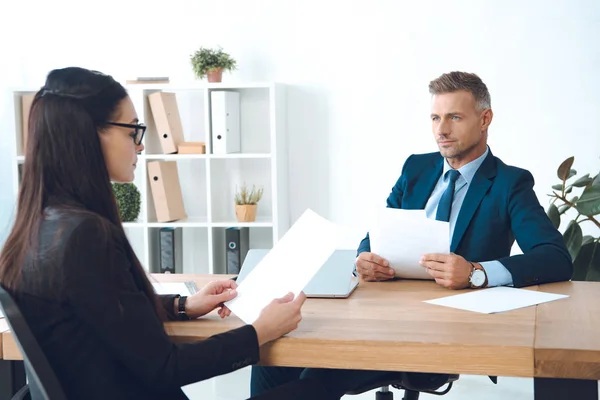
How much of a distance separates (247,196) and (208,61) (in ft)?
2.65

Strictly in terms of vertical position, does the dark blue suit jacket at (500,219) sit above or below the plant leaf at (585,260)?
above

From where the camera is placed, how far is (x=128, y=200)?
4.59 metres

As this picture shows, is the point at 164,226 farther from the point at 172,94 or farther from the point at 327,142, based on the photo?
the point at 327,142

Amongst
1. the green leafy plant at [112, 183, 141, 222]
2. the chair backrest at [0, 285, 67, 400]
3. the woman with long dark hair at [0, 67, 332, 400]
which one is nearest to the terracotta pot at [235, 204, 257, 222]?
the green leafy plant at [112, 183, 141, 222]

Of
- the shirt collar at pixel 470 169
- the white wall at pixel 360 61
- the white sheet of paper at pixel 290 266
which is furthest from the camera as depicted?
the white wall at pixel 360 61

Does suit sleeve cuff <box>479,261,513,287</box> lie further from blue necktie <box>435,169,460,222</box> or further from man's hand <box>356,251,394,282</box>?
blue necktie <box>435,169,460,222</box>

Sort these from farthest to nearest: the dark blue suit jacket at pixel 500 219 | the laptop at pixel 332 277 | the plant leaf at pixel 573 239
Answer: the plant leaf at pixel 573 239
the dark blue suit jacket at pixel 500 219
the laptop at pixel 332 277

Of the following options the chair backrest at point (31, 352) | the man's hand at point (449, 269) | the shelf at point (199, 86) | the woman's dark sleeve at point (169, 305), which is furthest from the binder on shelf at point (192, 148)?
the chair backrest at point (31, 352)

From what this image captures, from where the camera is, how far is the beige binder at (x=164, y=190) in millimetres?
4492

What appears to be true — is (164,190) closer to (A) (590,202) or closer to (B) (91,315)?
(A) (590,202)

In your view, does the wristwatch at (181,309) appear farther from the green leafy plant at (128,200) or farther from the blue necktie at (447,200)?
the green leafy plant at (128,200)

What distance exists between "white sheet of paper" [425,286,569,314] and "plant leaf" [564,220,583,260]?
1503mm

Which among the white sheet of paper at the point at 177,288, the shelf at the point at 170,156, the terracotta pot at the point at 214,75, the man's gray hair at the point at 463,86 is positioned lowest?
the white sheet of paper at the point at 177,288

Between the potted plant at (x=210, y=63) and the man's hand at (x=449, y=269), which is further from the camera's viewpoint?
the potted plant at (x=210, y=63)
